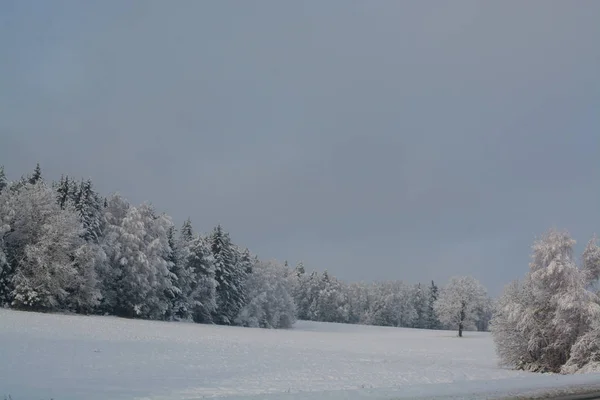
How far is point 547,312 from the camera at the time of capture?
33281 millimetres

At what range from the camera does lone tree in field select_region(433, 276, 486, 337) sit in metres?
94.6

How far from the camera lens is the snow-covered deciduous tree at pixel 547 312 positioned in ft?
103

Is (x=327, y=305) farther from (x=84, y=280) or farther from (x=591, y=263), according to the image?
(x=591, y=263)

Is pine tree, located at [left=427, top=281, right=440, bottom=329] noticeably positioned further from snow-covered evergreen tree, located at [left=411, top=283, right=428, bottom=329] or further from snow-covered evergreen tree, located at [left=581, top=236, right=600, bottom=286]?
snow-covered evergreen tree, located at [left=581, top=236, right=600, bottom=286]

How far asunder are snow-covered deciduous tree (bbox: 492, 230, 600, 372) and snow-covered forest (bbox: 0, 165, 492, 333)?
3806 centimetres

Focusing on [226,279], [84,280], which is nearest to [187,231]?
[226,279]

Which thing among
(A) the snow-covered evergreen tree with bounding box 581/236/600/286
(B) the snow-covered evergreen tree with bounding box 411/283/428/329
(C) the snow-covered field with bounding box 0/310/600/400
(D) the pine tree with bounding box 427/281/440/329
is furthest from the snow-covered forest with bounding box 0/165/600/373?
(B) the snow-covered evergreen tree with bounding box 411/283/428/329

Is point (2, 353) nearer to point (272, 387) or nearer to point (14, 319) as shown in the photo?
point (272, 387)

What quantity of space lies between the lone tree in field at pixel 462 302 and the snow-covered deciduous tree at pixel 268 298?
93.8 feet

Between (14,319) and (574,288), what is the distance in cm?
3635

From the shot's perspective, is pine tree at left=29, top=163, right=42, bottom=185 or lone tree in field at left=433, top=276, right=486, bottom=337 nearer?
pine tree at left=29, top=163, right=42, bottom=185

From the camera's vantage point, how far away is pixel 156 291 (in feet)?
204

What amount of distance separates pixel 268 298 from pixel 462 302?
35.8 m

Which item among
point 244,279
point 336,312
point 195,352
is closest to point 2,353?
point 195,352
